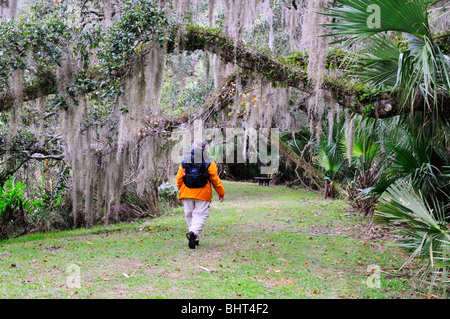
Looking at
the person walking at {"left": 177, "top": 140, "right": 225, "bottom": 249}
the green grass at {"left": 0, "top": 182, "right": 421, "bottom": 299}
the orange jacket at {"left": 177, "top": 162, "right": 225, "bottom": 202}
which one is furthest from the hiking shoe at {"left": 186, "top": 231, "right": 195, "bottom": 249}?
the orange jacket at {"left": 177, "top": 162, "right": 225, "bottom": 202}

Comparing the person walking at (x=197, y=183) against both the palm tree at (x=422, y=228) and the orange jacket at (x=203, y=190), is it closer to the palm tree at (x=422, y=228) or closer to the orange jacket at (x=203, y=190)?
the orange jacket at (x=203, y=190)

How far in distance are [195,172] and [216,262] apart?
1.37 metres

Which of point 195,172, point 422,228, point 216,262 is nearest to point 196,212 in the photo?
point 195,172

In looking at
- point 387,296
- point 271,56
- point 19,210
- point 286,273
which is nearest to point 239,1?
point 271,56

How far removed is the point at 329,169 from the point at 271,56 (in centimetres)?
675

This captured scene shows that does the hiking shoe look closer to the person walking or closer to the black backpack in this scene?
the person walking

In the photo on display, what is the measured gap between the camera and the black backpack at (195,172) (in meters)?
5.59

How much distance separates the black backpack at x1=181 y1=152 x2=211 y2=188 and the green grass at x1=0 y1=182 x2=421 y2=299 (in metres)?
1.00

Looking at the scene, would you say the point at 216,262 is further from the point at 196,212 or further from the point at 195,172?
the point at 195,172

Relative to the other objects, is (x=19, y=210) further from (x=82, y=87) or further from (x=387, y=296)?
(x=387, y=296)

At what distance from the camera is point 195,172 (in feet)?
18.3

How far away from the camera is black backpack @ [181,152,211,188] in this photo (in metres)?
5.59

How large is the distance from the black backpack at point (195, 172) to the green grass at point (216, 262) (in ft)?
3.29

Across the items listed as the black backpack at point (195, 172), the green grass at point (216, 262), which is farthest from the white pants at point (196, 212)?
the green grass at point (216, 262)
